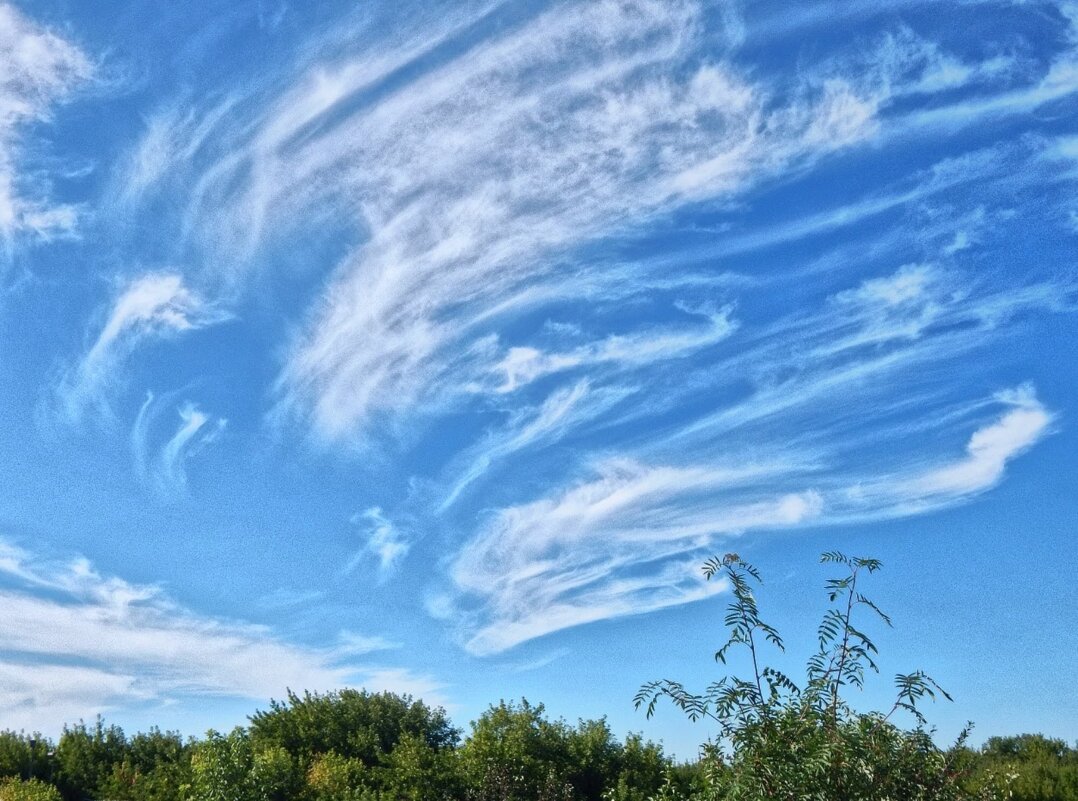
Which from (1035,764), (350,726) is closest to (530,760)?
(350,726)

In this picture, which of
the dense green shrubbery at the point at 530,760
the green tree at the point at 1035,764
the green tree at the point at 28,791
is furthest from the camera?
the green tree at the point at 1035,764

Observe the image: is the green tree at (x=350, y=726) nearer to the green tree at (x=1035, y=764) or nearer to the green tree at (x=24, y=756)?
the green tree at (x=24, y=756)

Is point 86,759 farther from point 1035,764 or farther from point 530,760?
point 1035,764

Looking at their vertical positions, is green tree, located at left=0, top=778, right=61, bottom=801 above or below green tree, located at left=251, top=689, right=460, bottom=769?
below

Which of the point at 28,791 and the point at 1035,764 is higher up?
the point at 1035,764

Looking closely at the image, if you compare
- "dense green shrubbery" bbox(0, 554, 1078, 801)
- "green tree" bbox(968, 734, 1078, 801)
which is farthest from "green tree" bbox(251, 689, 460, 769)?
"green tree" bbox(968, 734, 1078, 801)

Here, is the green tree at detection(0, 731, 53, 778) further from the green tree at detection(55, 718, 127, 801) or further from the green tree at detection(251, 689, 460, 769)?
the green tree at detection(251, 689, 460, 769)

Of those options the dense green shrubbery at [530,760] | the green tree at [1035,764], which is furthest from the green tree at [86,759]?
the green tree at [1035,764]

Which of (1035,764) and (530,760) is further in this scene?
(1035,764)

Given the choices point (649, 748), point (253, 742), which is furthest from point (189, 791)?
point (649, 748)

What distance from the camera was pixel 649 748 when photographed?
86.9 ft

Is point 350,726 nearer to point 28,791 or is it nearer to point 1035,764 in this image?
point 28,791

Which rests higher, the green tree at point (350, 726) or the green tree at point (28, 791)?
the green tree at point (350, 726)

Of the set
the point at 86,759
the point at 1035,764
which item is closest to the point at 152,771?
the point at 86,759
